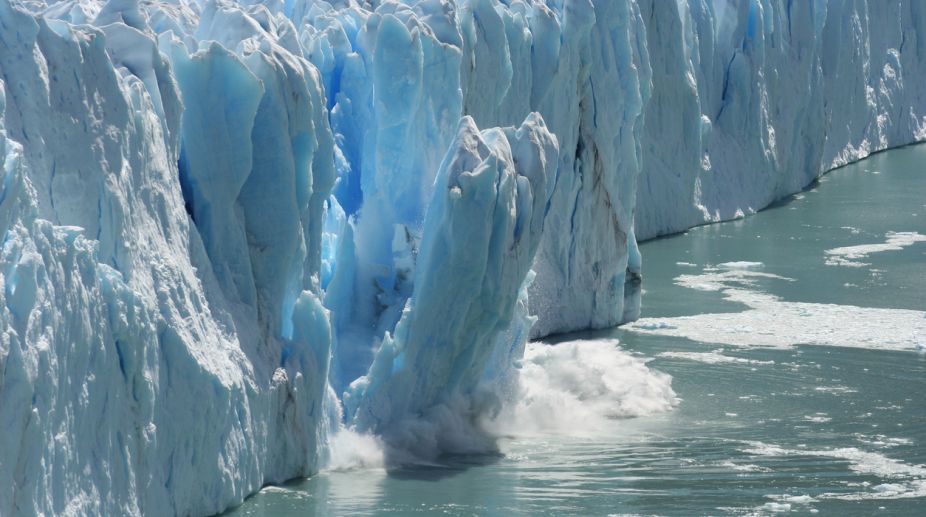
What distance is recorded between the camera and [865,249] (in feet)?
68.5

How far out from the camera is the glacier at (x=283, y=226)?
790 cm

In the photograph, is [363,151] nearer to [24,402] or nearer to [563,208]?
[563,208]

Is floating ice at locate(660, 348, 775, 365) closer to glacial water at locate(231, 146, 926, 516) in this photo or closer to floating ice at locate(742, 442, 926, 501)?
glacial water at locate(231, 146, 926, 516)

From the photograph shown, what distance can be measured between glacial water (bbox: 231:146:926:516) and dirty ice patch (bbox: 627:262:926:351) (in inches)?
1.1

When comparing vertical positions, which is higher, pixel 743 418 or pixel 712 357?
pixel 712 357

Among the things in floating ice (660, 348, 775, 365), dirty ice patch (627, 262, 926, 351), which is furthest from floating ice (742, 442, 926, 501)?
dirty ice patch (627, 262, 926, 351)

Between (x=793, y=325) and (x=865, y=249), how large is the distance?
4.98 metres

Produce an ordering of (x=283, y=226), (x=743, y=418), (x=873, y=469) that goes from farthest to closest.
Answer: (x=743, y=418), (x=873, y=469), (x=283, y=226)

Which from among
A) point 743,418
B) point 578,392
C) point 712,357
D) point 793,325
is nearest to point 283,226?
point 578,392

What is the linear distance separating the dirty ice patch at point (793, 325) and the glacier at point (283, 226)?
794mm

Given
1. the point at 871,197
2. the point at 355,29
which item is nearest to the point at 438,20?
the point at 355,29

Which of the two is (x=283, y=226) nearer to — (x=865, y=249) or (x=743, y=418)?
(x=743, y=418)

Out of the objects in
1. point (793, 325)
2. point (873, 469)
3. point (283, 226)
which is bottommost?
point (873, 469)

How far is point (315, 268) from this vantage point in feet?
35.8
